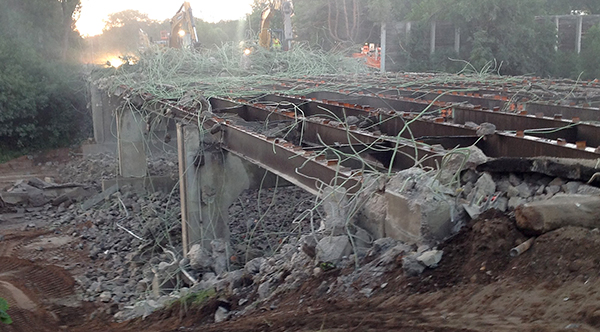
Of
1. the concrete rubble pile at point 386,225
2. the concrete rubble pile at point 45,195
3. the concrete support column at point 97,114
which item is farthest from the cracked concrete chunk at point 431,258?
the concrete support column at point 97,114

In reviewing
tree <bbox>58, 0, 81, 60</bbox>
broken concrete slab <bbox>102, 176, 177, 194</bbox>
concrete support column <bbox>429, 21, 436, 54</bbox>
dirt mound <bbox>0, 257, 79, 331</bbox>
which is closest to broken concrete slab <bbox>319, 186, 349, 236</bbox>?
dirt mound <bbox>0, 257, 79, 331</bbox>

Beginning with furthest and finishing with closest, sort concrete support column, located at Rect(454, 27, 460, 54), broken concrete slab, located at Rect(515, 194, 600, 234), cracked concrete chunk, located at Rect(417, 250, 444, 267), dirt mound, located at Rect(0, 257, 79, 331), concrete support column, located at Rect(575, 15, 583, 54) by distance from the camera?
1. concrete support column, located at Rect(454, 27, 460, 54)
2. concrete support column, located at Rect(575, 15, 583, 54)
3. dirt mound, located at Rect(0, 257, 79, 331)
4. cracked concrete chunk, located at Rect(417, 250, 444, 267)
5. broken concrete slab, located at Rect(515, 194, 600, 234)

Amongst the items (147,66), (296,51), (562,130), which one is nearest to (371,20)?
(296,51)

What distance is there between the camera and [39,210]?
54.7 ft

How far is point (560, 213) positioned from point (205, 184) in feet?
21.2

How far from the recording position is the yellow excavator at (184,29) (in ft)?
75.6

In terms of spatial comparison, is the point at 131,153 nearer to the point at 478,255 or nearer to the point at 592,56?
the point at 478,255

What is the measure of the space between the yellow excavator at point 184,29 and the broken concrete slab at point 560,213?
19.7 metres

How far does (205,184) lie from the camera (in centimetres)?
955

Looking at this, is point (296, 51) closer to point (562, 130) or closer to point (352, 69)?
point (352, 69)

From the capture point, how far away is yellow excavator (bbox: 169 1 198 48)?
23.0m

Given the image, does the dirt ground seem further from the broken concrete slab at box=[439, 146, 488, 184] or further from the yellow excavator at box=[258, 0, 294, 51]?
the yellow excavator at box=[258, 0, 294, 51]

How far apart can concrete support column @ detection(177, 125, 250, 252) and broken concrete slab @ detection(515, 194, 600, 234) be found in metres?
5.91

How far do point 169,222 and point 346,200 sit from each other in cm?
811
